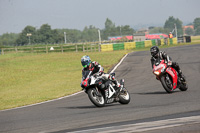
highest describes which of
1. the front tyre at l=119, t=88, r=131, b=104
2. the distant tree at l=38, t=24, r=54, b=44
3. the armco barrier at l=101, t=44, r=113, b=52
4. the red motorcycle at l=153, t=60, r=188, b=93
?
the distant tree at l=38, t=24, r=54, b=44

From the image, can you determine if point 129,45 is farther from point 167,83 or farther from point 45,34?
point 45,34

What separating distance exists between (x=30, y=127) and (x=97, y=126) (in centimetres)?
176

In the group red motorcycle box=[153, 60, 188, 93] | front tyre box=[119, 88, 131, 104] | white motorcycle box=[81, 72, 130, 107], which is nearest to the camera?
white motorcycle box=[81, 72, 130, 107]

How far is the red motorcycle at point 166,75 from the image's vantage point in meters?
13.2

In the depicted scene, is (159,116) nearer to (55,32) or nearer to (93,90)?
(93,90)

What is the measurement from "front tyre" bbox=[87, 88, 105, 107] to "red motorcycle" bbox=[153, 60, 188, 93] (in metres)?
2.70

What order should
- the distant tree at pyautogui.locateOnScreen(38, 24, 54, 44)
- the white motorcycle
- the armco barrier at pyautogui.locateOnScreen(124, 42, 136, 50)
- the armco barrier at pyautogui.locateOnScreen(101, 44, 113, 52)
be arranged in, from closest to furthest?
the white motorcycle → the armco barrier at pyautogui.locateOnScreen(101, 44, 113, 52) → the armco barrier at pyautogui.locateOnScreen(124, 42, 136, 50) → the distant tree at pyautogui.locateOnScreen(38, 24, 54, 44)

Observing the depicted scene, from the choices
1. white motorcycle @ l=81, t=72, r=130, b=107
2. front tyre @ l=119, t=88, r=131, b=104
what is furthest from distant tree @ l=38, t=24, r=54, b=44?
white motorcycle @ l=81, t=72, r=130, b=107

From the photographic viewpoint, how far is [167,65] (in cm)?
1335

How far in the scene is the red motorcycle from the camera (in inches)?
519

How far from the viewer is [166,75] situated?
43.6 ft

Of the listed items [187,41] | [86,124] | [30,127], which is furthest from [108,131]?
[187,41]

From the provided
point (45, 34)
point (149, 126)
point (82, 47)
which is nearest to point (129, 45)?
point (82, 47)

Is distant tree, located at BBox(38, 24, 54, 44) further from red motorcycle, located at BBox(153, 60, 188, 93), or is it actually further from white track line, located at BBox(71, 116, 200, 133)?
white track line, located at BBox(71, 116, 200, 133)
